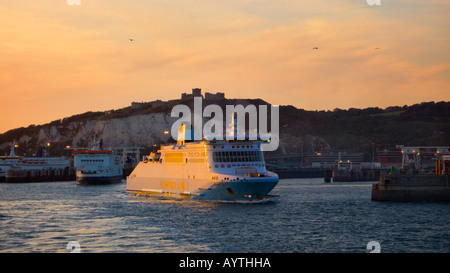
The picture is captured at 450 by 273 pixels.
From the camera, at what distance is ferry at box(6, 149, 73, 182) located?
142 m

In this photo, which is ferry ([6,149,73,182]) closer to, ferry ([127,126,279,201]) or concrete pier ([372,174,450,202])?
ferry ([127,126,279,201])

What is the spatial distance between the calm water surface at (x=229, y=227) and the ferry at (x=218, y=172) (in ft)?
6.11

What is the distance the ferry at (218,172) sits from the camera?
56875 mm

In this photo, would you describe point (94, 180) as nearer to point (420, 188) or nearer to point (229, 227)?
point (420, 188)

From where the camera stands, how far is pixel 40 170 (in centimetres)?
15350

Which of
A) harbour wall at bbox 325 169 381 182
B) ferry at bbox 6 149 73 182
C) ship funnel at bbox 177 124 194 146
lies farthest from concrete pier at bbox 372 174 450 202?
ferry at bbox 6 149 73 182

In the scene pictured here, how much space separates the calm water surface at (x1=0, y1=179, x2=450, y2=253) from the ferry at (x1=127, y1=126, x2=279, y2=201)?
186 centimetres

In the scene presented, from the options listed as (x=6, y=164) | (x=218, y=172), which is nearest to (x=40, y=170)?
(x=6, y=164)

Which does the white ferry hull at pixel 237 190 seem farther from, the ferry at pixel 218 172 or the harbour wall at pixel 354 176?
the harbour wall at pixel 354 176

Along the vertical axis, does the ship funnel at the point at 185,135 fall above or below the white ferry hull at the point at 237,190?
above

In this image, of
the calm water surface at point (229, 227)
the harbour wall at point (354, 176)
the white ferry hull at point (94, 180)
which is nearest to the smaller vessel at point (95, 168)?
the white ferry hull at point (94, 180)

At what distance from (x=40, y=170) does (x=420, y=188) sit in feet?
392
